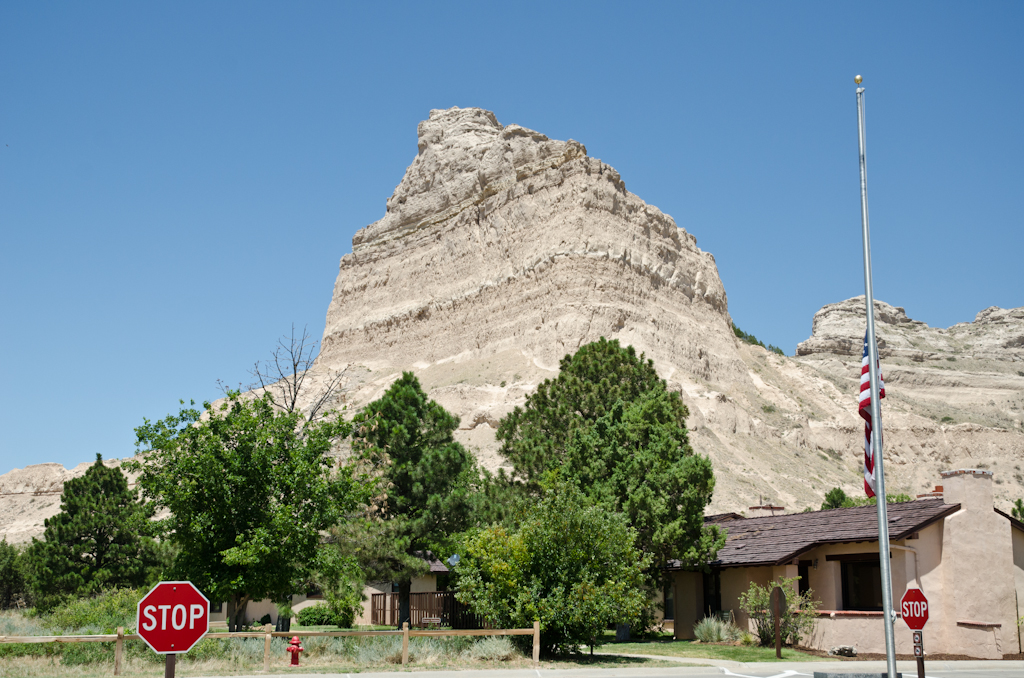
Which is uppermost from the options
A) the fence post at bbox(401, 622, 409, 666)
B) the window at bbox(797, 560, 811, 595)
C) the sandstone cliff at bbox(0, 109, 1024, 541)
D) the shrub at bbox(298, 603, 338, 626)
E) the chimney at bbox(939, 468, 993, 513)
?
the sandstone cliff at bbox(0, 109, 1024, 541)

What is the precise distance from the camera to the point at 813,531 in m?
26.3

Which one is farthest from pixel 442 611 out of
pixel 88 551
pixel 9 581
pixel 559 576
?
pixel 9 581

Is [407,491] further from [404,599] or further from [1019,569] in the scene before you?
[1019,569]

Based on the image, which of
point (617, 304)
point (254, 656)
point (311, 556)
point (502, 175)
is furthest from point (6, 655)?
point (502, 175)

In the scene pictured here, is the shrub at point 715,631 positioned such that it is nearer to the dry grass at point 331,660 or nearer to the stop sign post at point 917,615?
the dry grass at point 331,660

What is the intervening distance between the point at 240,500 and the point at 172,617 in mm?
13249

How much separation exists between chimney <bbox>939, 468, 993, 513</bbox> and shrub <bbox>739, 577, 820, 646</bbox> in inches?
189

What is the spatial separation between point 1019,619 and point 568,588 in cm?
1250

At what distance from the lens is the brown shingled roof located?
2359 centimetres

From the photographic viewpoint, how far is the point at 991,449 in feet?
286

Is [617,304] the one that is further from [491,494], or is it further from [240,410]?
[240,410]

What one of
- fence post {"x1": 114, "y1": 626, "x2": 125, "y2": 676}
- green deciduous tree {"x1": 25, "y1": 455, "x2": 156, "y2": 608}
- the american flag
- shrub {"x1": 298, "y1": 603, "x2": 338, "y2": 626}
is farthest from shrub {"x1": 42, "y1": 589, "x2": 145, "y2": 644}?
the american flag

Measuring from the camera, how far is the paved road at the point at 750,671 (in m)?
17.5

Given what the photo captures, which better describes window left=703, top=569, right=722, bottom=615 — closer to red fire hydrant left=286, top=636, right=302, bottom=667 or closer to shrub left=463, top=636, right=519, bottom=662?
shrub left=463, top=636, right=519, bottom=662
